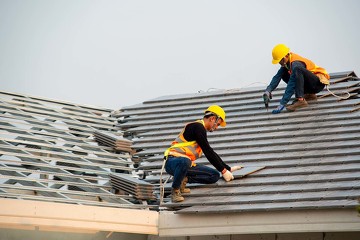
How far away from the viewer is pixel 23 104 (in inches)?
607

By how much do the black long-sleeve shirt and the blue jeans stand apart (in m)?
0.17

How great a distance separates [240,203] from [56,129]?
451 cm

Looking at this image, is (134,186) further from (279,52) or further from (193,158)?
(279,52)

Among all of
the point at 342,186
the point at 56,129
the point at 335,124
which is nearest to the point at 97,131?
the point at 56,129

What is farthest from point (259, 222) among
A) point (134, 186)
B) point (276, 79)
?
point (276, 79)

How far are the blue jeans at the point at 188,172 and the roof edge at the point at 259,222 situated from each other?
21.6 inches

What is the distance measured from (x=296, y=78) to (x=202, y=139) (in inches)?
119

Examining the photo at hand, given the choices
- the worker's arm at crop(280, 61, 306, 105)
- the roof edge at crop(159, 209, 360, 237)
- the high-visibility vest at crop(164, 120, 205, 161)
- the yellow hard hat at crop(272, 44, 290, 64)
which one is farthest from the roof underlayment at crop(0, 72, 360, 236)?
the yellow hard hat at crop(272, 44, 290, 64)

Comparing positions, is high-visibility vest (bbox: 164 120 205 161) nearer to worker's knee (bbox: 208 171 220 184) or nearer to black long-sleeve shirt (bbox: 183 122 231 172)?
black long-sleeve shirt (bbox: 183 122 231 172)

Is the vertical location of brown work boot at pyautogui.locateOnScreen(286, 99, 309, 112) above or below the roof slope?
above

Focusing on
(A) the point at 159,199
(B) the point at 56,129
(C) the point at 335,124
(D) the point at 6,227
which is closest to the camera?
(D) the point at 6,227

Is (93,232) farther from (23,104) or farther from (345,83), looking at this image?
(345,83)

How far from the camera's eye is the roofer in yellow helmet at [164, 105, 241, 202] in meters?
11.8

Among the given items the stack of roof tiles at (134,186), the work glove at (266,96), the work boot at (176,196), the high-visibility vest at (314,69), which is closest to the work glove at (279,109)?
the work glove at (266,96)
